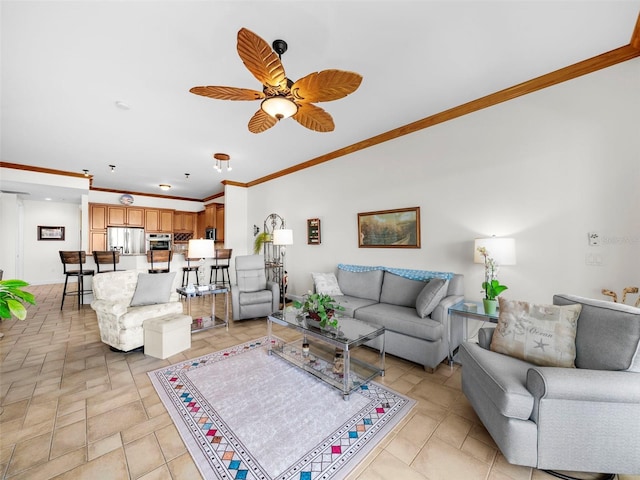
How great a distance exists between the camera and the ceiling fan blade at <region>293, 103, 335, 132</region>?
222 centimetres

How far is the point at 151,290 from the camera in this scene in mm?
3350

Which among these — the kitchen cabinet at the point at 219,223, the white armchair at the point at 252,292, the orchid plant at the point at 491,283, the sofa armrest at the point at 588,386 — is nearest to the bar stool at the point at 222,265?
the kitchen cabinet at the point at 219,223

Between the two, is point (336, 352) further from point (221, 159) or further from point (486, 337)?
point (221, 159)

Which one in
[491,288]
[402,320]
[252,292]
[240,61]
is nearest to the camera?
[240,61]

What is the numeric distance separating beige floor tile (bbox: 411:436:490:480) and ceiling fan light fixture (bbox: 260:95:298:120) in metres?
2.53

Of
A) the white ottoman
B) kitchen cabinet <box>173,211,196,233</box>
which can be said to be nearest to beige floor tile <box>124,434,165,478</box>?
the white ottoman

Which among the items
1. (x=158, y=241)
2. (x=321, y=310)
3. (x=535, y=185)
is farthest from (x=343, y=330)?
(x=158, y=241)

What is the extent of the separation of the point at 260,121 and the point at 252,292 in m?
2.81

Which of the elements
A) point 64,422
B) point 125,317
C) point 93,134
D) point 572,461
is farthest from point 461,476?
point 93,134

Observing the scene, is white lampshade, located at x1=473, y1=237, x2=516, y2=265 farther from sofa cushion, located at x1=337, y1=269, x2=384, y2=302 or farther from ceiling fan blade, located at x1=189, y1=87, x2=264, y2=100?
ceiling fan blade, located at x1=189, y1=87, x2=264, y2=100

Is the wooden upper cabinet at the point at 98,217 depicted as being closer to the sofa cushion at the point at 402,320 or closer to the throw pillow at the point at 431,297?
the sofa cushion at the point at 402,320

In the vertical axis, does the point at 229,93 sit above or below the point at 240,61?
below

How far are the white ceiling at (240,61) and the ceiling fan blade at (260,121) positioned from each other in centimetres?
39

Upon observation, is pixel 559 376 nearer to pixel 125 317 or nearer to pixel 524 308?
pixel 524 308
